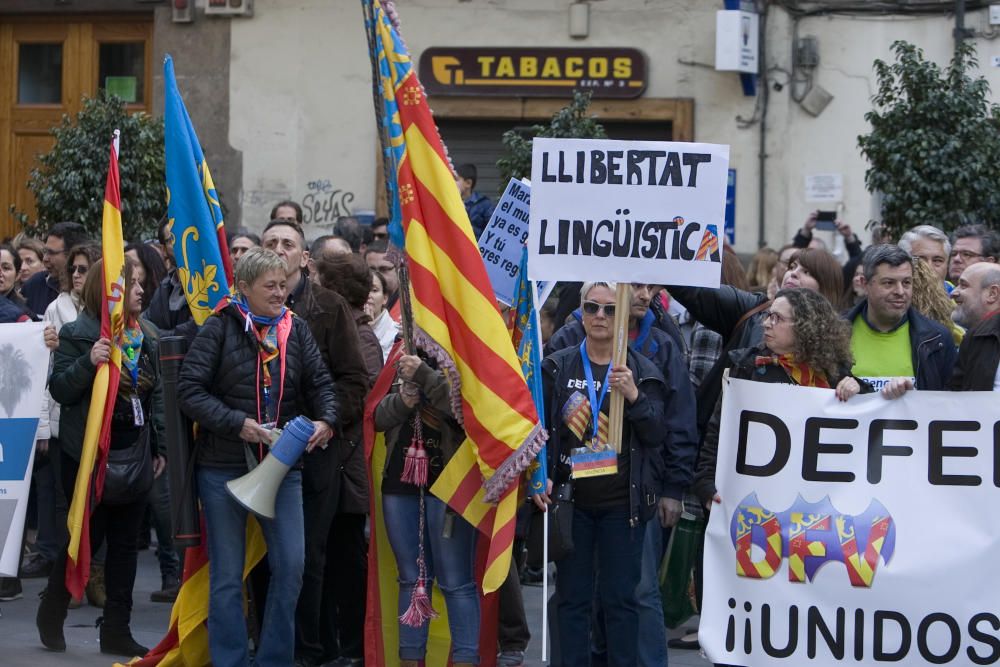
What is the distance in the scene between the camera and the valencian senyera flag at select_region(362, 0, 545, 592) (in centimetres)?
645

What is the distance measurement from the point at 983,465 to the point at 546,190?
2018 mm

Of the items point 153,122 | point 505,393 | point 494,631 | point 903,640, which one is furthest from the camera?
point 153,122

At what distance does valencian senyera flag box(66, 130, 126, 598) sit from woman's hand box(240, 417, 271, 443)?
1.33 metres

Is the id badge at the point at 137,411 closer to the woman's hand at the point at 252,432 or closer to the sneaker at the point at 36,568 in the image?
the woman's hand at the point at 252,432

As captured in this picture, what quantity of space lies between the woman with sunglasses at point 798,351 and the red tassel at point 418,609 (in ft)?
4.01

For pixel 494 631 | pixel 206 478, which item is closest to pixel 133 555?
pixel 206 478

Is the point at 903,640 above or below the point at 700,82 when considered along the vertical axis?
below

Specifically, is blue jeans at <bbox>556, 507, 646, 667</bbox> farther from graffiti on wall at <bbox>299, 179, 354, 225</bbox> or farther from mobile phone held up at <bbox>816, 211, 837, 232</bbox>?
graffiti on wall at <bbox>299, 179, 354, 225</bbox>

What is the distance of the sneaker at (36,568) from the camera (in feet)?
32.4

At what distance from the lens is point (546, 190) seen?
6.49m

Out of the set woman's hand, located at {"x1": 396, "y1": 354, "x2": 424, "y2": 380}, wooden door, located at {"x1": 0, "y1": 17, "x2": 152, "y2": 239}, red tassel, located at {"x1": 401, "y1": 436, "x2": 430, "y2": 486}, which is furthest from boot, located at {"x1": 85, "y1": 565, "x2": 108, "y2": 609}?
wooden door, located at {"x1": 0, "y1": 17, "x2": 152, "y2": 239}

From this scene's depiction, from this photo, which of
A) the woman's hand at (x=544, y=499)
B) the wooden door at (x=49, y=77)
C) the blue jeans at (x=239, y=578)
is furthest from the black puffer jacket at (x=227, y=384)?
the wooden door at (x=49, y=77)

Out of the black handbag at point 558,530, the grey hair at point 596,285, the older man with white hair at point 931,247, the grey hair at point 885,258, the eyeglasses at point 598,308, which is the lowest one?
the black handbag at point 558,530

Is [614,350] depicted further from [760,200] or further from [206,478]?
[760,200]
